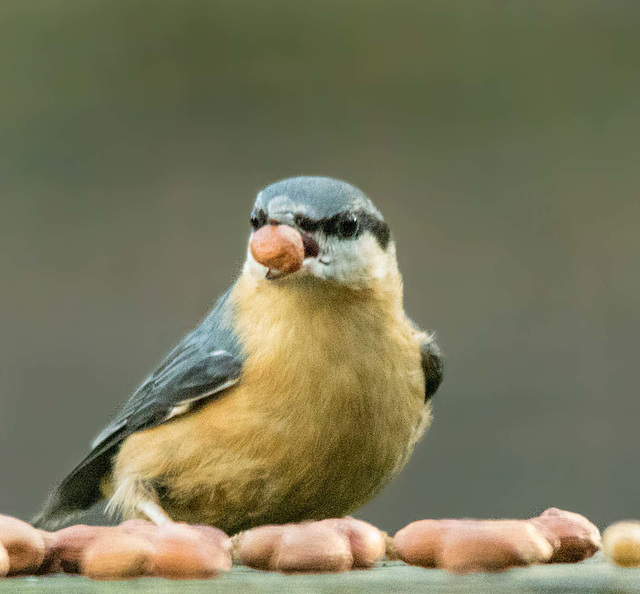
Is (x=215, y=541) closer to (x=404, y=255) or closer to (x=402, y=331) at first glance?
(x=402, y=331)

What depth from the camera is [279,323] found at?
1.08m

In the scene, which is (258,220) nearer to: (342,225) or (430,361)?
(342,225)

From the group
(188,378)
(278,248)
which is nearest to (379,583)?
(278,248)

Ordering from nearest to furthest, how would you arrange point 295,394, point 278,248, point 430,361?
point 278,248, point 295,394, point 430,361

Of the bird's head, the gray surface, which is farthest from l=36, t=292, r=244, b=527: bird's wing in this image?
the gray surface

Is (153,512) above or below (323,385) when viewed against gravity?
below

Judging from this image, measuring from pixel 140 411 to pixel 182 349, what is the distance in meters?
0.10

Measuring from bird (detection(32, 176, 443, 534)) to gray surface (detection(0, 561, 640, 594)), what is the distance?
31 centimetres

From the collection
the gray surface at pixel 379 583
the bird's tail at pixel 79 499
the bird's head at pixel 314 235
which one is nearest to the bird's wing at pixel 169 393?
the bird's tail at pixel 79 499

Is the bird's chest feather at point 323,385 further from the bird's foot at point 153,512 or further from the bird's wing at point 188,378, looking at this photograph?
the bird's foot at point 153,512

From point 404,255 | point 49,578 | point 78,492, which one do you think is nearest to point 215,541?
point 49,578

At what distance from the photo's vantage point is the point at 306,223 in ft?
3.29

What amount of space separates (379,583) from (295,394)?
39 centimetres

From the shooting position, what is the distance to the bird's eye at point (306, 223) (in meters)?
1.00
